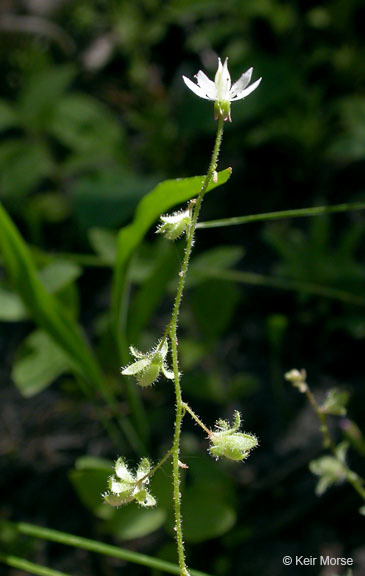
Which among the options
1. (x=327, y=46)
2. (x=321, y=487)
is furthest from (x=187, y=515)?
(x=327, y=46)

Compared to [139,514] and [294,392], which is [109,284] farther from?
[139,514]

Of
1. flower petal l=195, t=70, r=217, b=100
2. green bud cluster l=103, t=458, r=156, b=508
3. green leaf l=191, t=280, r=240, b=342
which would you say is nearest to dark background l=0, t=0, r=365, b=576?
green leaf l=191, t=280, r=240, b=342

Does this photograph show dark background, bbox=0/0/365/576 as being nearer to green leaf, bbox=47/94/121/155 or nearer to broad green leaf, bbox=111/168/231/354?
green leaf, bbox=47/94/121/155

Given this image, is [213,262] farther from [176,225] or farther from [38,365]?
[176,225]

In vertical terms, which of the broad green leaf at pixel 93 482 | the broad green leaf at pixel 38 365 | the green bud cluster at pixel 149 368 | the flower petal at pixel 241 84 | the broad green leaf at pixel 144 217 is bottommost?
the green bud cluster at pixel 149 368

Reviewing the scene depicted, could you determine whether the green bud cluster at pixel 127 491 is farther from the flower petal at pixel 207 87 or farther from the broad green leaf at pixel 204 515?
the broad green leaf at pixel 204 515

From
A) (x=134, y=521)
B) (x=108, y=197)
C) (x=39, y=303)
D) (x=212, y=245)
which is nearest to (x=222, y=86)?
(x=39, y=303)

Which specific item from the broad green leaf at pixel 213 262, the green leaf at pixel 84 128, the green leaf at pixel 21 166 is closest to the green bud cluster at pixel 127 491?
the broad green leaf at pixel 213 262
